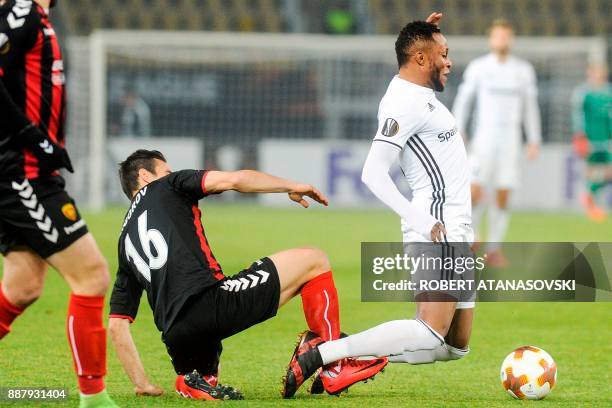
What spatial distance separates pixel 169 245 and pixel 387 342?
3.55 feet

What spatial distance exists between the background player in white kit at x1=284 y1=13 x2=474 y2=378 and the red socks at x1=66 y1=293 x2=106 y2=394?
1.01m

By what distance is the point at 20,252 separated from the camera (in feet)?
15.9

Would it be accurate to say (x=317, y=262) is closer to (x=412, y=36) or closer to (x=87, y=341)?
(x=412, y=36)

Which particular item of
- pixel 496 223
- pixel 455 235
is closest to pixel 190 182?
pixel 455 235

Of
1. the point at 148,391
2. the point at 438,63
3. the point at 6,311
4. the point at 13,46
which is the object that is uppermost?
the point at 13,46

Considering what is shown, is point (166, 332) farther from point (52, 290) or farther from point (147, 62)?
point (147, 62)

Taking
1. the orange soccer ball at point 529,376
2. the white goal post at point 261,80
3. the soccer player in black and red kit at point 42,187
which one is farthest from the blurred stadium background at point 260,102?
the soccer player in black and red kit at point 42,187

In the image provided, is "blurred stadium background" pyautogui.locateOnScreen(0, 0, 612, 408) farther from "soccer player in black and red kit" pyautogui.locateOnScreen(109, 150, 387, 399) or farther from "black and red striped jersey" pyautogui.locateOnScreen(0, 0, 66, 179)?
"black and red striped jersey" pyautogui.locateOnScreen(0, 0, 66, 179)

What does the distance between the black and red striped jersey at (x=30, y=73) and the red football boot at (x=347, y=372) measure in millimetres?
1625

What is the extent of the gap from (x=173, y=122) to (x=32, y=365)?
49.0ft

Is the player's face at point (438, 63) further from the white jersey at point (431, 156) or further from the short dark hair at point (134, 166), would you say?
the short dark hair at point (134, 166)

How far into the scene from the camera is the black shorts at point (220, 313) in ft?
17.3

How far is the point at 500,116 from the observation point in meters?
12.5

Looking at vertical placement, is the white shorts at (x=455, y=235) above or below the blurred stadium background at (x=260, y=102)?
above
